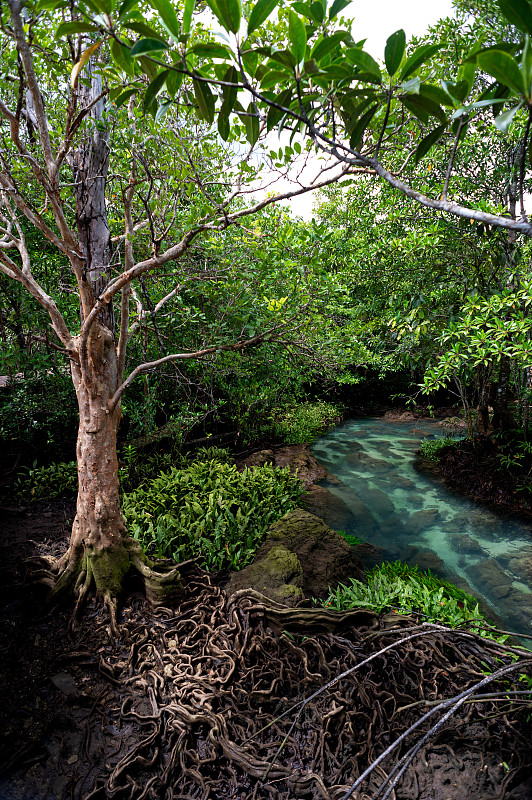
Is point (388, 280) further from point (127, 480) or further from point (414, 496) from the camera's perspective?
point (127, 480)

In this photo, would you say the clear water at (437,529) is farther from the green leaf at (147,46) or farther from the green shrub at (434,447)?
the green leaf at (147,46)

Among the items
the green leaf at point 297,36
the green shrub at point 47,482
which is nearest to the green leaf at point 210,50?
the green leaf at point 297,36

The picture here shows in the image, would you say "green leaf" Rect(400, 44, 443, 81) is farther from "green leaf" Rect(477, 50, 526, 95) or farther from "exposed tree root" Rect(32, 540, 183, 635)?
"exposed tree root" Rect(32, 540, 183, 635)

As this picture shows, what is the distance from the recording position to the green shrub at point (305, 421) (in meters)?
9.72

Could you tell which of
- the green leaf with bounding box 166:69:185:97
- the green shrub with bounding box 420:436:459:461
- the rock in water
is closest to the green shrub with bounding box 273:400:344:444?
the green shrub with bounding box 420:436:459:461

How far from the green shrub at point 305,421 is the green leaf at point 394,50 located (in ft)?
28.3

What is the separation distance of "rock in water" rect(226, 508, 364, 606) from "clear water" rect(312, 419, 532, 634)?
1.49m

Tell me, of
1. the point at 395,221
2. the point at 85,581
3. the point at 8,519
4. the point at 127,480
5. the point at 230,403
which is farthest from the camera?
the point at 230,403

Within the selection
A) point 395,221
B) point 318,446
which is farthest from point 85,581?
point 318,446

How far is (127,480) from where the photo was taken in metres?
6.15

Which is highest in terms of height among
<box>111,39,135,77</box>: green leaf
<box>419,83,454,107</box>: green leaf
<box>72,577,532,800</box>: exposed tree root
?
<box>111,39,135,77</box>: green leaf

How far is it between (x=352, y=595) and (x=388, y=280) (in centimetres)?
621

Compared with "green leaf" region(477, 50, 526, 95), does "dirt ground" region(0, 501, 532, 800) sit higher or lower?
lower

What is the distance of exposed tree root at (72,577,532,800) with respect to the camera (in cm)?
219
